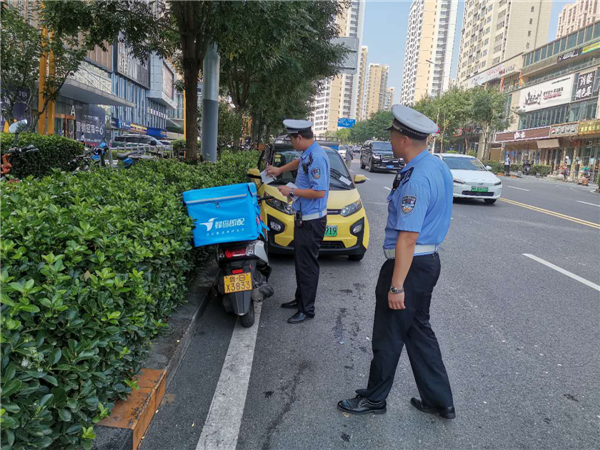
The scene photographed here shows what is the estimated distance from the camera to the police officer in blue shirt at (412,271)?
2.65 metres

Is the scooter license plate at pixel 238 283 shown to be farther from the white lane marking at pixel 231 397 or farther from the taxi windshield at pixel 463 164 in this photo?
the taxi windshield at pixel 463 164

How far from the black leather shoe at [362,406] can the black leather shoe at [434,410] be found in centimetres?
23

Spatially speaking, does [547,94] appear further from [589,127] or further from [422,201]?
[422,201]

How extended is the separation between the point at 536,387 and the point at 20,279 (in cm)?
330

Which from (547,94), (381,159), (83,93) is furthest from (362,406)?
(547,94)

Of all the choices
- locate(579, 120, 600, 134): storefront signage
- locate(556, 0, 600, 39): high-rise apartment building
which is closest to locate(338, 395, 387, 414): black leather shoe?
locate(579, 120, 600, 134): storefront signage

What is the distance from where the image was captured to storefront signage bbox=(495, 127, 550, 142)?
49.4 meters

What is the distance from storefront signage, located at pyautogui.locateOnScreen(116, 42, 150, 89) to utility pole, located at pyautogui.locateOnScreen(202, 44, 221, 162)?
29.3 metres

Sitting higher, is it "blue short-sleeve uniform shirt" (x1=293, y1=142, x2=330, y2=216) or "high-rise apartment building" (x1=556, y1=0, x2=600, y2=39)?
"high-rise apartment building" (x1=556, y1=0, x2=600, y2=39)

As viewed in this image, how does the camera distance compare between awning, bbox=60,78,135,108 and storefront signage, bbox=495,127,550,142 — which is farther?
storefront signage, bbox=495,127,550,142

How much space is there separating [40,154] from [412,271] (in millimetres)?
Result: 11256

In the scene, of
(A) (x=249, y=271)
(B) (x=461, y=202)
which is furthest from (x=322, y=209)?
(B) (x=461, y=202)

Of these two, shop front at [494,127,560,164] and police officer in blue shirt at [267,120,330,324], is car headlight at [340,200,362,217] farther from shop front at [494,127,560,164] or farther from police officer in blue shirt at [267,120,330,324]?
shop front at [494,127,560,164]

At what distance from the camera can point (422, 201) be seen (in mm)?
2605
